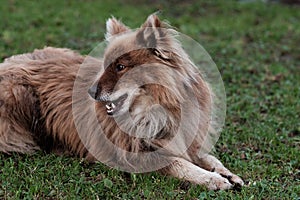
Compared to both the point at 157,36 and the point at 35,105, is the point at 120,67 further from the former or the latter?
the point at 35,105

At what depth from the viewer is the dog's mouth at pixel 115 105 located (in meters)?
4.63

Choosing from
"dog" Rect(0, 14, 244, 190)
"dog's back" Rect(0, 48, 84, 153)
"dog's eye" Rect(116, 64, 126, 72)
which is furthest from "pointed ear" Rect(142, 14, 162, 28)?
"dog's back" Rect(0, 48, 84, 153)

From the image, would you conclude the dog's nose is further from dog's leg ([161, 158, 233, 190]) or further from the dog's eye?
dog's leg ([161, 158, 233, 190])

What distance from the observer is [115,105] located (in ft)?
15.4

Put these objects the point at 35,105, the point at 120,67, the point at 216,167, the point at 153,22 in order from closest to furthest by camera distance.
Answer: the point at 153,22, the point at 120,67, the point at 216,167, the point at 35,105

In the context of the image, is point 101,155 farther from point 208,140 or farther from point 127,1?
point 127,1

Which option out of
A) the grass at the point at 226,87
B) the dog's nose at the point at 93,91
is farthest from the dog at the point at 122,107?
the grass at the point at 226,87

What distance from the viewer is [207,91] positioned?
507cm

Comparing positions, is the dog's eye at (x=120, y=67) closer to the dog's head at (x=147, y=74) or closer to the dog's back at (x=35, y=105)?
the dog's head at (x=147, y=74)

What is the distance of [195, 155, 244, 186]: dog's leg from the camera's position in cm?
473

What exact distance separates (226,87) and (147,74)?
9.83 feet

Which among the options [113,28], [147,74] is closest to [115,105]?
[147,74]

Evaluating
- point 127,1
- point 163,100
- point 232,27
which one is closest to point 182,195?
point 163,100

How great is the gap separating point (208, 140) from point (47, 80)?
1.66m
